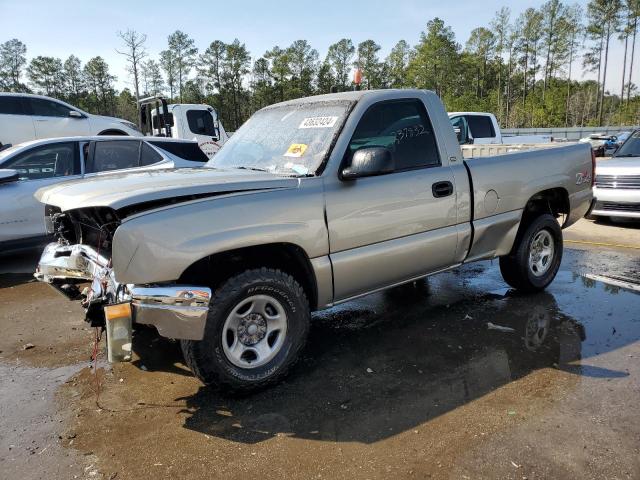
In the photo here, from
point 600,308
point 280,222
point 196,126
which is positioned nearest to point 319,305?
point 280,222

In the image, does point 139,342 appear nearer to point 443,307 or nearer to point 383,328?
point 383,328

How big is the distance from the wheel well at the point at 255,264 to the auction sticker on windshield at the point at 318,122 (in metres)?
1.03

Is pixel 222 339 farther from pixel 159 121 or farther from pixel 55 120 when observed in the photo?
pixel 159 121

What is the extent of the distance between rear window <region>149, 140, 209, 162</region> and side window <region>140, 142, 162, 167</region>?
5.8 inches

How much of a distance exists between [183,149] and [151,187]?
5036 millimetres

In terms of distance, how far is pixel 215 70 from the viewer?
6425cm

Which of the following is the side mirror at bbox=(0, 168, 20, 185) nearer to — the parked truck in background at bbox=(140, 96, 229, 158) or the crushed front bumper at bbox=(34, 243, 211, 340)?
the crushed front bumper at bbox=(34, 243, 211, 340)

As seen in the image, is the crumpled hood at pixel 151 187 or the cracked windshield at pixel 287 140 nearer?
the crumpled hood at pixel 151 187

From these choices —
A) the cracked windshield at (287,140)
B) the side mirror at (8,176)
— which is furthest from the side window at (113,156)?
the cracked windshield at (287,140)

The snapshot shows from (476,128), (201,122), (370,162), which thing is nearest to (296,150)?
(370,162)

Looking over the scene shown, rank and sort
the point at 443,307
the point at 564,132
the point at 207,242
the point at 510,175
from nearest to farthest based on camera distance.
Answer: the point at 207,242 < the point at 510,175 < the point at 443,307 < the point at 564,132

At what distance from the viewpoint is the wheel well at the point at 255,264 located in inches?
125

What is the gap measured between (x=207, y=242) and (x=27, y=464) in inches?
58.3

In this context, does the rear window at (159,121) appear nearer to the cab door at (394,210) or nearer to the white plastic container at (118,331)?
the cab door at (394,210)
